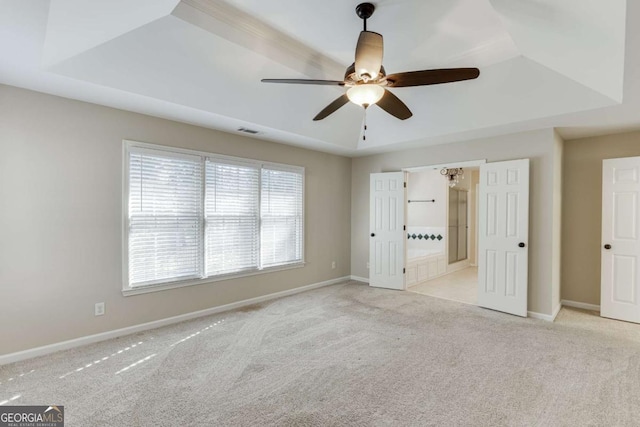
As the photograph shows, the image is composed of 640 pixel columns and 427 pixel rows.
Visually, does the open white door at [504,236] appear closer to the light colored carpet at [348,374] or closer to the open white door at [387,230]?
the light colored carpet at [348,374]

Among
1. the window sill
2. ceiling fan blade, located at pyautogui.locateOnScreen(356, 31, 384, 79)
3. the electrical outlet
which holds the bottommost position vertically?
the electrical outlet

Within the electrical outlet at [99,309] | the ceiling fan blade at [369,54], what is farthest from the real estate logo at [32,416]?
the ceiling fan blade at [369,54]

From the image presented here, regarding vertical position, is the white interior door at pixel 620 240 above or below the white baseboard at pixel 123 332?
above

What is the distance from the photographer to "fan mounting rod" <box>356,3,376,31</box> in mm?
2334

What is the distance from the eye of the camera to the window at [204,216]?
138 inches

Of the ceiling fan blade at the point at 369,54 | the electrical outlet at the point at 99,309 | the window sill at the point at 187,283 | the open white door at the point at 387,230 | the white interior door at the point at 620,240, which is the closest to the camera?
the ceiling fan blade at the point at 369,54

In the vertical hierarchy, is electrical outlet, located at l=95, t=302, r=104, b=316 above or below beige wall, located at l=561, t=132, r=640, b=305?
below

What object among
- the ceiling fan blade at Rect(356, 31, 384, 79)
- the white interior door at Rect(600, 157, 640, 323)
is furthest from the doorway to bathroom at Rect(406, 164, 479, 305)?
the ceiling fan blade at Rect(356, 31, 384, 79)

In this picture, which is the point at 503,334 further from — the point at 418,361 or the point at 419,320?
the point at 418,361

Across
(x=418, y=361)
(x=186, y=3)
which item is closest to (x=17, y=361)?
(x=186, y=3)

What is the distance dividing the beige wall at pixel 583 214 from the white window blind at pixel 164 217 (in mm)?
5329

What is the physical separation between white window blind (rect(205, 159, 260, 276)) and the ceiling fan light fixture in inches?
96.4

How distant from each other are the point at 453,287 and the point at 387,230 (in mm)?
1664

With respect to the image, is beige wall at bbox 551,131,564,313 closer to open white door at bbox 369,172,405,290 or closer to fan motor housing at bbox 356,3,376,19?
A: open white door at bbox 369,172,405,290
